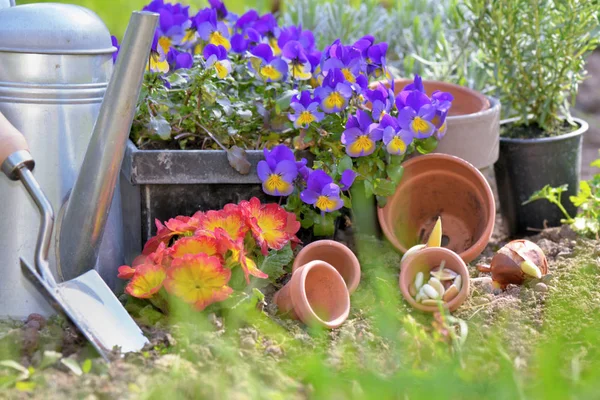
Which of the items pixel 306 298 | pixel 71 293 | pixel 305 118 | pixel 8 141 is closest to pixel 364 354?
pixel 306 298

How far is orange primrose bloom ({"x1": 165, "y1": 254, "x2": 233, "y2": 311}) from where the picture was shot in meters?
1.70

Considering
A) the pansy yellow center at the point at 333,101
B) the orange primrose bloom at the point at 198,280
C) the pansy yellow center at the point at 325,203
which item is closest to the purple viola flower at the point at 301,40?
the pansy yellow center at the point at 333,101

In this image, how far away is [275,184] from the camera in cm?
200

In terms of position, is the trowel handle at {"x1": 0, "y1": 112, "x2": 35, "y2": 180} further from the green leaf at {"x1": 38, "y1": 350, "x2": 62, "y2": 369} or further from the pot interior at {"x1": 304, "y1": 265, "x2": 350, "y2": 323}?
the pot interior at {"x1": 304, "y1": 265, "x2": 350, "y2": 323}

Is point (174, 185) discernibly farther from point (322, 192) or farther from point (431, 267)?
point (431, 267)

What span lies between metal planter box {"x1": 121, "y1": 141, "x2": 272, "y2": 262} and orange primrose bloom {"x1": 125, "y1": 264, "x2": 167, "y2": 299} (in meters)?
0.34

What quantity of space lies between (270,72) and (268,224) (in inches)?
19.9

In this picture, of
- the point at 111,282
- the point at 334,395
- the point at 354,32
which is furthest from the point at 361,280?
the point at 354,32

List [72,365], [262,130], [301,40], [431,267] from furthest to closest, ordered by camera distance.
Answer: [301,40]
[262,130]
[431,267]
[72,365]

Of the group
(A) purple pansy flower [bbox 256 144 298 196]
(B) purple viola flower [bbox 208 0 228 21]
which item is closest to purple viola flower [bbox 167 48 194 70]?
(B) purple viola flower [bbox 208 0 228 21]

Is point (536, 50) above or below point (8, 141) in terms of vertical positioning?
below

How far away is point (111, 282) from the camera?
6.49ft

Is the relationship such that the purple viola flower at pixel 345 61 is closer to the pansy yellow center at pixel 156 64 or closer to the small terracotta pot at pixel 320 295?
the pansy yellow center at pixel 156 64

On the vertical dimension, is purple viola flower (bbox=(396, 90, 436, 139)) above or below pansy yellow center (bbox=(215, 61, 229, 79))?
below
